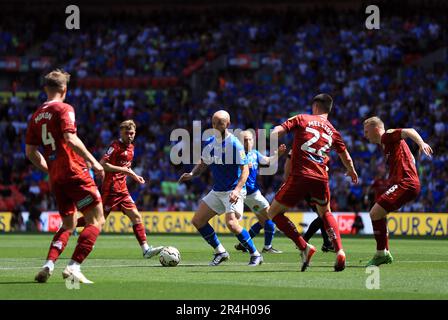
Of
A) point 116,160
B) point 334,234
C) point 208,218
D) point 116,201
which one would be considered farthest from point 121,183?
point 334,234

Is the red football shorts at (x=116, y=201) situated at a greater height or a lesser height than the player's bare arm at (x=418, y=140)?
lesser

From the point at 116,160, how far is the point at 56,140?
587 cm

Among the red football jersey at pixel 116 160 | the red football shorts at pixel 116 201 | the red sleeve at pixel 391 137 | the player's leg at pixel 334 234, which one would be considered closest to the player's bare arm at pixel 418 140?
the red sleeve at pixel 391 137

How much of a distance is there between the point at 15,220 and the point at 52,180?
23560 mm

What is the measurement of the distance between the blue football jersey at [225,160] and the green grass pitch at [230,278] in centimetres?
139

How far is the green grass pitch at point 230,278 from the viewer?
1017cm

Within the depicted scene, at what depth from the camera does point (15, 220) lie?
1351 inches

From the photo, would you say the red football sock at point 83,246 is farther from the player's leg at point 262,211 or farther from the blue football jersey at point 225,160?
the player's leg at point 262,211

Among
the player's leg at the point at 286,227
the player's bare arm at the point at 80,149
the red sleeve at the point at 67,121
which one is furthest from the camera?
the player's leg at the point at 286,227

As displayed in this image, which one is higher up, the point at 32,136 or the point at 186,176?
the point at 32,136

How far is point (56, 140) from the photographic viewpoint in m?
11.5

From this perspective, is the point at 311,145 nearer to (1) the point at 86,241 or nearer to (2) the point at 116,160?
(1) the point at 86,241
